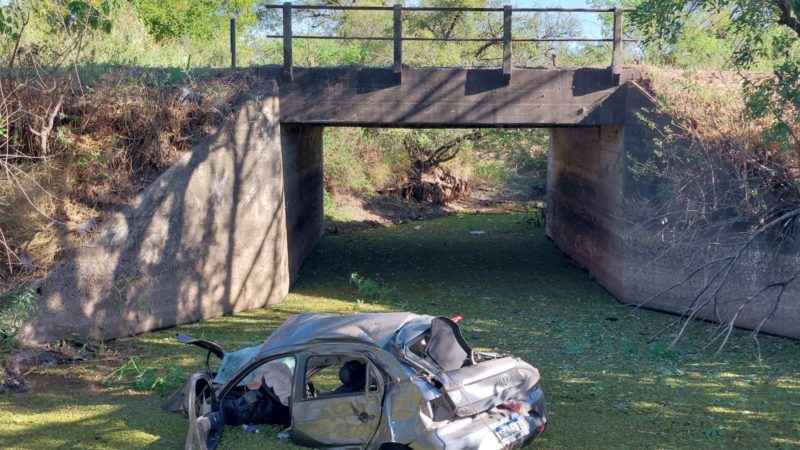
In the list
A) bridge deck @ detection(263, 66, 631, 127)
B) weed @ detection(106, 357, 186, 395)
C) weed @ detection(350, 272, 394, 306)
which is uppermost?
bridge deck @ detection(263, 66, 631, 127)

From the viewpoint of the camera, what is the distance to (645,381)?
955cm

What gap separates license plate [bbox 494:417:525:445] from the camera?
6371mm

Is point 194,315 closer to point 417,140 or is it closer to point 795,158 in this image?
point 795,158

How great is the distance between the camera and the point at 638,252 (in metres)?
13.5

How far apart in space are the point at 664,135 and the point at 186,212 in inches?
311

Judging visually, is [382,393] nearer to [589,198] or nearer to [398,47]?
[398,47]

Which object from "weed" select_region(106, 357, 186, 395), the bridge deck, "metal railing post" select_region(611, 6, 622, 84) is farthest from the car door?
"metal railing post" select_region(611, 6, 622, 84)

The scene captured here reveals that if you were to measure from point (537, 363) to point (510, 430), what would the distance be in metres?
3.90

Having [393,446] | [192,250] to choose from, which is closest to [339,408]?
[393,446]

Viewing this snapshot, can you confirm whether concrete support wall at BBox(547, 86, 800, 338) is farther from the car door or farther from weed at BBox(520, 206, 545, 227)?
the car door

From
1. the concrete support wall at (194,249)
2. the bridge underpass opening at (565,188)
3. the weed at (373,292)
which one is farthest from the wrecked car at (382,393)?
the bridge underpass opening at (565,188)

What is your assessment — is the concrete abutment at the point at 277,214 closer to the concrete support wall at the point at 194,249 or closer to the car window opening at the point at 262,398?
the concrete support wall at the point at 194,249

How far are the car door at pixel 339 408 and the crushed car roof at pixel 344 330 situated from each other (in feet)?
0.53

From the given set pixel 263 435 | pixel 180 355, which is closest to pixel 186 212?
pixel 180 355
